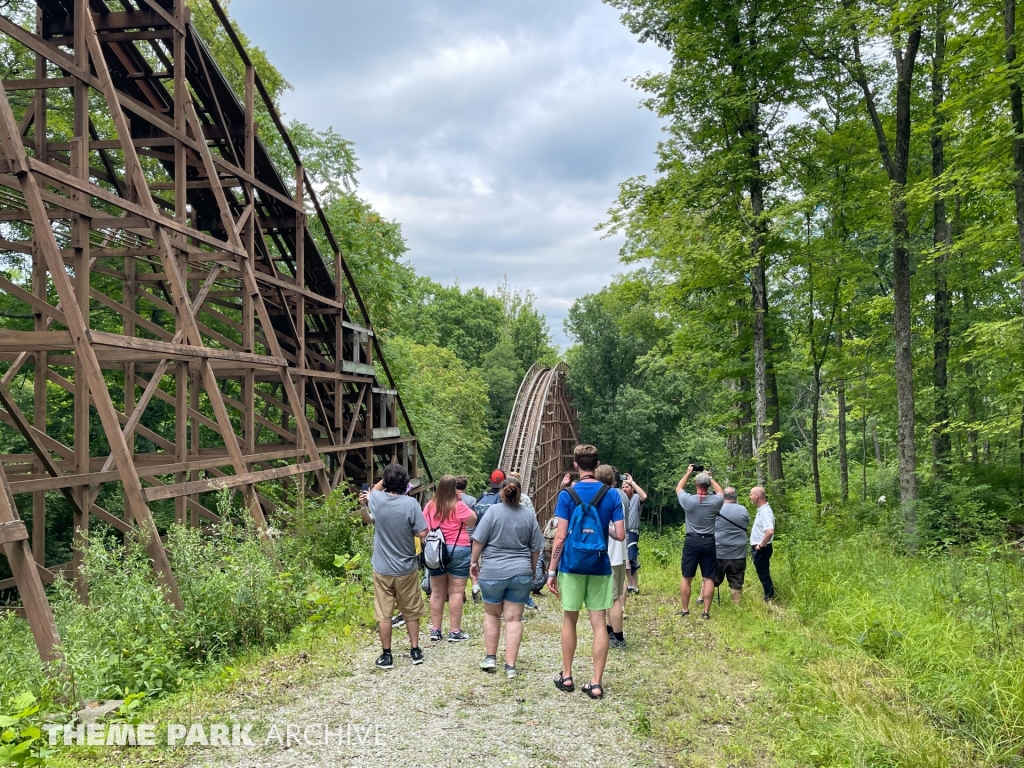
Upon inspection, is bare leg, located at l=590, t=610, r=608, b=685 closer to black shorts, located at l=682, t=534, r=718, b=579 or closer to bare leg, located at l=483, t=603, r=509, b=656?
bare leg, located at l=483, t=603, r=509, b=656

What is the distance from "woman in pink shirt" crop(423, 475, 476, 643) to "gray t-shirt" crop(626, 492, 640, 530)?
7.79 ft

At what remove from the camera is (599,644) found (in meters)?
4.73

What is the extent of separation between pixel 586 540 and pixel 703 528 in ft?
9.75

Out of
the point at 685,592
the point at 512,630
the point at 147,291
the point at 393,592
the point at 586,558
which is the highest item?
the point at 147,291

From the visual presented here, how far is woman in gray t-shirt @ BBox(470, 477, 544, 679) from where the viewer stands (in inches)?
198

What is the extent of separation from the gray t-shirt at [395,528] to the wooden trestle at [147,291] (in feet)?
6.85

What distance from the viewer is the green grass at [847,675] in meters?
3.80

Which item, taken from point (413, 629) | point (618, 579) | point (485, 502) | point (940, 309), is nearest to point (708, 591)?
point (618, 579)

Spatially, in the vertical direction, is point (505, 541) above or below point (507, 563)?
above

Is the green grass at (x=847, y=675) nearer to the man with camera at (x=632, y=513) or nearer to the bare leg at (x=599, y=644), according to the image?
the bare leg at (x=599, y=644)

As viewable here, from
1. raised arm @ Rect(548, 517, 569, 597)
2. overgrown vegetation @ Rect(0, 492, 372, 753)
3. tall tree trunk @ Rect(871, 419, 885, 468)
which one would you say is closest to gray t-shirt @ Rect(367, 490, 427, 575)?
raised arm @ Rect(548, 517, 569, 597)

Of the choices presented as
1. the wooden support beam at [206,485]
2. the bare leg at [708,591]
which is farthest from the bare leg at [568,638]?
the wooden support beam at [206,485]

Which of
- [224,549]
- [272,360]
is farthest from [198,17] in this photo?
[224,549]

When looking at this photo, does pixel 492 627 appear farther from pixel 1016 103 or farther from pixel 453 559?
pixel 1016 103
